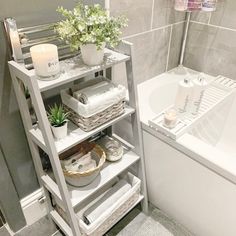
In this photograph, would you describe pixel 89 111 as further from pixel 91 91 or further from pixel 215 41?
pixel 215 41

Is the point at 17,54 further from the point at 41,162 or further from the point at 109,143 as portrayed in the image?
the point at 109,143

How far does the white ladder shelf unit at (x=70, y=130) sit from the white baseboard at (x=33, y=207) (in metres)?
0.11

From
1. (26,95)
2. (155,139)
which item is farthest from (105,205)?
(26,95)

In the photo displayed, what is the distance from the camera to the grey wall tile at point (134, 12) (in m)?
1.25

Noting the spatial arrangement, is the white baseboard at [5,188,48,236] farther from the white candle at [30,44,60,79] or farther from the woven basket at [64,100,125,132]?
the white candle at [30,44,60,79]

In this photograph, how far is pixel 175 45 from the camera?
175 cm

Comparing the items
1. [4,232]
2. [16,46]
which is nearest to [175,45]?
[16,46]

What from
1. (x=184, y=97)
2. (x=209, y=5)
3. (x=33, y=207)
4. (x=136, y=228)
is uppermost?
(x=209, y=5)

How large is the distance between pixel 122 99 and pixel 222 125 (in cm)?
92

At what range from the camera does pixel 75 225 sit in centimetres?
113

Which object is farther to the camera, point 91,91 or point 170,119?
point 170,119

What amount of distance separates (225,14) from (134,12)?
58 centimetres

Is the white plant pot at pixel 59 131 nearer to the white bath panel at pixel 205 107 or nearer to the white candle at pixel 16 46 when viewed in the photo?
the white candle at pixel 16 46

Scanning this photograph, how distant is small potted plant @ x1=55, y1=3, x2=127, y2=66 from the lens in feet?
2.84
